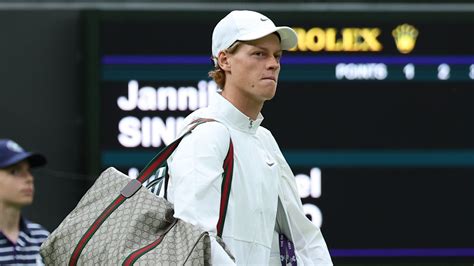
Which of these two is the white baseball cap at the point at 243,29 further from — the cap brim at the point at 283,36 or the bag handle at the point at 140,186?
the bag handle at the point at 140,186

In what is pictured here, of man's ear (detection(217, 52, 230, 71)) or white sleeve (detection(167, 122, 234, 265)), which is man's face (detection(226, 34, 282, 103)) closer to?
man's ear (detection(217, 52, 230, 71))

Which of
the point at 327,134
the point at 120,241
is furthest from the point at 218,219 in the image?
the point at 327,134

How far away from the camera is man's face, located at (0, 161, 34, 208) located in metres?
6.49

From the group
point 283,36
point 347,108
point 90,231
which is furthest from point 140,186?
point 347,108

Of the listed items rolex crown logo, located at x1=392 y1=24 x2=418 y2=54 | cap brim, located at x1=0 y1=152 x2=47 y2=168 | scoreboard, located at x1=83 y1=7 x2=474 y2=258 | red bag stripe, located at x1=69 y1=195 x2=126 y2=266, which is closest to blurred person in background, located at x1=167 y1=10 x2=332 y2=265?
red bag stripe, located at x1=69 y1=195 x2=126 y2=266

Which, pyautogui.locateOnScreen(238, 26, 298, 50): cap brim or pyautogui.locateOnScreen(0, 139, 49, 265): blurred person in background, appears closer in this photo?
pyautogui.locateOnScreen(238, 26, 298, 50): cap brim

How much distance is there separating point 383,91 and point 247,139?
13.7 feet

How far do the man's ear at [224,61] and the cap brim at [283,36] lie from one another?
0.08 m

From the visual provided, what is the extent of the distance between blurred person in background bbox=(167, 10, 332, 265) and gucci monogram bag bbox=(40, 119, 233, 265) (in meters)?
0.05

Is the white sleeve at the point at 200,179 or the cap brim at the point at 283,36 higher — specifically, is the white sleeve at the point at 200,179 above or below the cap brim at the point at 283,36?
below

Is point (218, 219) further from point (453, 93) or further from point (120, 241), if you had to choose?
point (453, 93)

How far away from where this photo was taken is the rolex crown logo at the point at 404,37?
8.32 m

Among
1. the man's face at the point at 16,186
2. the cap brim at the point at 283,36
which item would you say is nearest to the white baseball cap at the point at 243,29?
the cap brim at the point at 283,36

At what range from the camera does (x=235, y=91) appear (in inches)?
167
